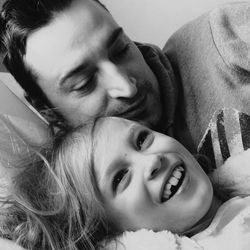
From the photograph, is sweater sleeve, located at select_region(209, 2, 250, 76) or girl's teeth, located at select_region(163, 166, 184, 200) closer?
girl's teeth, located at select_region(163, 166, 184, 200)

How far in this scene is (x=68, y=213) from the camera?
0.93 m

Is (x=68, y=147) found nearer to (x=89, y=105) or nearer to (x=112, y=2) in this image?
(x=89, y=105)

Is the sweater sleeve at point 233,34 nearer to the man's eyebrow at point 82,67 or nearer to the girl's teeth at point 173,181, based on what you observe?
the man's eyebrow at point 82,67

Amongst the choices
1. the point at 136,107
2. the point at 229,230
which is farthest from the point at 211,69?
the point at 229,230

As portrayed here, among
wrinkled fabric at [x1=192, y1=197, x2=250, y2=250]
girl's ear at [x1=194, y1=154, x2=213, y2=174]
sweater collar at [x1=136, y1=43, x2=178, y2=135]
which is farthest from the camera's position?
sweater collar at [x1=136, y1=43, x2=178, y2=135]

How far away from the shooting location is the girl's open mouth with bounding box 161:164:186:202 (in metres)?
0.86

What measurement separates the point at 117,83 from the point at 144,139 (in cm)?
19

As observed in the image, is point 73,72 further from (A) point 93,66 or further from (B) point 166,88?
(B) point 166,88

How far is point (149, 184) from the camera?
844mm

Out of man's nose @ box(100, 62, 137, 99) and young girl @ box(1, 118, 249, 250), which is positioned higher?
man's nose @ box(100, 62, 137, 99)

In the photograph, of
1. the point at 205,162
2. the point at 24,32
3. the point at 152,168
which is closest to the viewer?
the point at 152,168

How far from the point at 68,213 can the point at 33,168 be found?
16 cm

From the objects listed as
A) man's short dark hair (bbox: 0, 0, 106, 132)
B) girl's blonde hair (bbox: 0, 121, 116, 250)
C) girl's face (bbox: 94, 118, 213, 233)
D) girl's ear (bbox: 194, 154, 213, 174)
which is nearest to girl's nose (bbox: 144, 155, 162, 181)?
girl's face (bbox: 94, 118, 213, 233)

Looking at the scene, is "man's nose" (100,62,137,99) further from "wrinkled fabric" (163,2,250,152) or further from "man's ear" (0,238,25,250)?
"man's ear" (0,238,25,250)
